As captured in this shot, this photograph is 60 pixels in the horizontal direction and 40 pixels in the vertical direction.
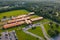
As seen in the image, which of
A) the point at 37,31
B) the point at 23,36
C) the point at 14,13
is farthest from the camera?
the point at 14,13

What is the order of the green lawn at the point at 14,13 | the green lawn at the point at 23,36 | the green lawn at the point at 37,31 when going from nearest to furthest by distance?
the green lawn at the point at 23,36 < the green lawn at the point at 37,31 < the green lawn at the point at 14,13

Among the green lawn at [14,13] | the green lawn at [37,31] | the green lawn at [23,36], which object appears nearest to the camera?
the green lawn at [23,36]

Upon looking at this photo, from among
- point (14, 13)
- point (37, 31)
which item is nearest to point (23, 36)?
point (37, 31)

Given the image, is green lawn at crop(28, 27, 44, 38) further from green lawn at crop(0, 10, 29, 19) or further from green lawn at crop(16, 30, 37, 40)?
green lawn at crop(0, 10, 29, 19)

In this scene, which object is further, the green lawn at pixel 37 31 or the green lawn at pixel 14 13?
the green lawn at pixel 14 13

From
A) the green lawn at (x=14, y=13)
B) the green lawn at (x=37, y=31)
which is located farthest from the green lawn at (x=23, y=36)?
the green lawn at (x=14, y=13)

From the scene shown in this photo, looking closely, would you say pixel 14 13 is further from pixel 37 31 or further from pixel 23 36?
pixel 23 36

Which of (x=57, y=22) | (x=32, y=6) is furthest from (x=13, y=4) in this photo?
(x=57, y=22)

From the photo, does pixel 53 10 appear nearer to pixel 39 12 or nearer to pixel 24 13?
pixel 39 12

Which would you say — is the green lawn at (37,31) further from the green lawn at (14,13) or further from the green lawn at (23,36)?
the green lawn at (14,13)

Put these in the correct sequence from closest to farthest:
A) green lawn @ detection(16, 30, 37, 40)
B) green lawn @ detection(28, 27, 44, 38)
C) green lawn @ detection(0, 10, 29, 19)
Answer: green lawn @ detection(16, 30, 37, 40) < green lawn @ detection(28, 27, 44, 38) < green lawn @ detection(0, 10, 29, 19)

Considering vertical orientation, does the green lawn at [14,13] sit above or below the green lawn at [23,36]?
above

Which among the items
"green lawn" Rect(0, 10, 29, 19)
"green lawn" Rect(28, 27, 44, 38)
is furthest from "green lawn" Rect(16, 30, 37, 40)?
"green lawn" Rect(0, 10, 29, 19)
